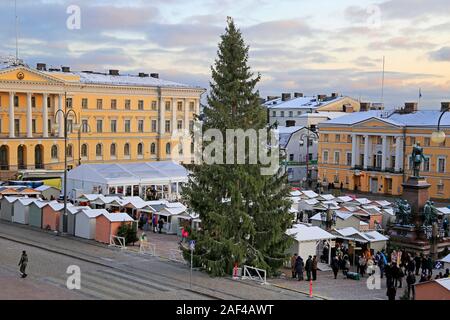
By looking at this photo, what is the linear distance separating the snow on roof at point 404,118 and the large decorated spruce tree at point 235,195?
136 feet

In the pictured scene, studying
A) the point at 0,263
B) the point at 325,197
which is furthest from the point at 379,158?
the point at 0,263

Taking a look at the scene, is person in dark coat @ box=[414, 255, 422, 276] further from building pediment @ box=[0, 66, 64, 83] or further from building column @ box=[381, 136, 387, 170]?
building pediment @ box=[0, 66, 64, 83]

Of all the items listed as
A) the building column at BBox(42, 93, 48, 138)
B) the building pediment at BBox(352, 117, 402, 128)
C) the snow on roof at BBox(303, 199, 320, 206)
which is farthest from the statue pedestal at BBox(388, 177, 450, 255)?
the building column at BBox(42, 93, 48, 138)

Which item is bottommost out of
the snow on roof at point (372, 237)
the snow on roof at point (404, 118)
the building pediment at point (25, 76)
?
the snow on roof at point (372, 237)

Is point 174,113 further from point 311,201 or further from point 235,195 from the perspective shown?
point 235,195

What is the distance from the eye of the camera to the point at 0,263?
27094mm

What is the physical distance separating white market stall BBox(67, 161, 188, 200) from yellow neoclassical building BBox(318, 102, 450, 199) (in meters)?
24.9

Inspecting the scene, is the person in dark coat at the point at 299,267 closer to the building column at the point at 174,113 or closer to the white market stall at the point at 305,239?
the white market stall at the point at 305,239

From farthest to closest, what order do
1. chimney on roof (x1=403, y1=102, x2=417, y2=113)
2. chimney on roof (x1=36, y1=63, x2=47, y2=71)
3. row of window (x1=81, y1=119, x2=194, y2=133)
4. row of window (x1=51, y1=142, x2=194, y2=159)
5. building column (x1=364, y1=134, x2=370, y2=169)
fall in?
chimney on roof (x1=36, y1=63, x2=47, y2=71) → row of window (x1=81, y1=119, x2=194, y2=133) → row of window (x1=51, y1=142, x2=194, y2=159) → chimney on roof (x1=403, y1=102, x2=417, y2=113) → building column (x1=364, y1=134, x2=370, y2=169)

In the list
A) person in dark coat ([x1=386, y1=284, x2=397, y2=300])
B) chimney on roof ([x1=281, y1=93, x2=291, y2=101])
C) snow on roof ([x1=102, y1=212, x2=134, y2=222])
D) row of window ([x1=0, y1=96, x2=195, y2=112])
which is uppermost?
chimney on roof ([x1=281, y1=93, x2=291, y2=101])

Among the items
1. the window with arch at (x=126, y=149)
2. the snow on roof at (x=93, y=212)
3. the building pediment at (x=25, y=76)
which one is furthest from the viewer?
the window with arch at (x=126, y=149)

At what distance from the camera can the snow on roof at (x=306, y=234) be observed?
27.6 metres

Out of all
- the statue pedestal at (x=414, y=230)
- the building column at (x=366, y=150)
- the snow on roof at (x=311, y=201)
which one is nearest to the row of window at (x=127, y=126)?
the building column at (x=366, y=150)

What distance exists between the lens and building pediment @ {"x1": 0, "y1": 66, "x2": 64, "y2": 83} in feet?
224
